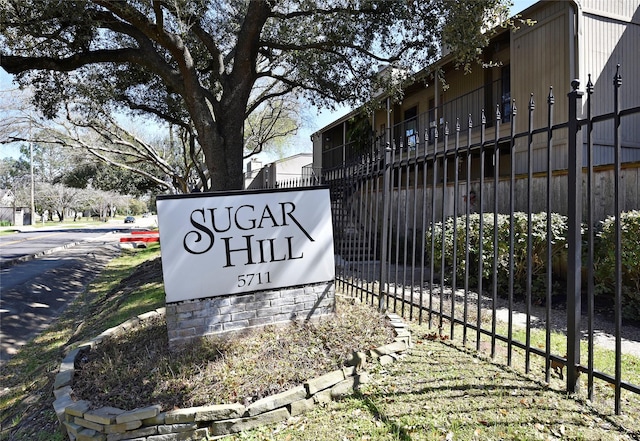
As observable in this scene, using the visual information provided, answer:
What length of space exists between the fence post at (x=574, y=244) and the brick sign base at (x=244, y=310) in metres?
2.38

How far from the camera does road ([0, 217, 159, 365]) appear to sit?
8.00 m

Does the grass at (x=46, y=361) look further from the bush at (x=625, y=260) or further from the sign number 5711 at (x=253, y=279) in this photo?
the bush at (x=625, y=260)

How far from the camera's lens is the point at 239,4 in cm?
969

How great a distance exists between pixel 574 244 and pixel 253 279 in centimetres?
286

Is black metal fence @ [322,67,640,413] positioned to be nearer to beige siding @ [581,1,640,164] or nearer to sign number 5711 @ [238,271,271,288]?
beige siding @ [581,1,640,164]

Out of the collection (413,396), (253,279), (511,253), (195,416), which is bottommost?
(195,416)

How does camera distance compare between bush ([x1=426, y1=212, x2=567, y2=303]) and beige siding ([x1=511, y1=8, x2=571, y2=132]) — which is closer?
bush ([x1=426, y1=212, x2=567, y2=303])

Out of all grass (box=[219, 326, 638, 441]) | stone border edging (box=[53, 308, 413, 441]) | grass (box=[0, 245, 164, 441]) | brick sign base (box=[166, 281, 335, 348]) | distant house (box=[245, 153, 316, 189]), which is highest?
distant house (box=[245, 153, 316, 189])

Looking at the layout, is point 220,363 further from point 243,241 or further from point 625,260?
point 625,260

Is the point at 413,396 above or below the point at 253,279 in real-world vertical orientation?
below

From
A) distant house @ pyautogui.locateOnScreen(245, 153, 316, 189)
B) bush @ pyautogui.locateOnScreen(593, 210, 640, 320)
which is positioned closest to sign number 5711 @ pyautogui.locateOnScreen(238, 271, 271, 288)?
bush @ pyautogui.locateOnScreen(593, 210, 640, 320)

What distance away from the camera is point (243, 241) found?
421 cm

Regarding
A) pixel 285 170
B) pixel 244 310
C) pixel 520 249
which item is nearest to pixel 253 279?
pixel 244 310

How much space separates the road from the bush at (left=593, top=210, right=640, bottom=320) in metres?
8.99
